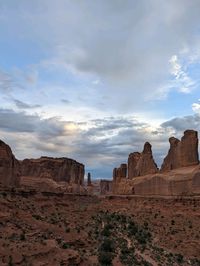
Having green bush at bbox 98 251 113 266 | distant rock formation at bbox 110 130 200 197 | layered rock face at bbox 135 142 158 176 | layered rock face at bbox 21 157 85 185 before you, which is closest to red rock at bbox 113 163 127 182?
distant rock formation at bbox 110 130 200 197

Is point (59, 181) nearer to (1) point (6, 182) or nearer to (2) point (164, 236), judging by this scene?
(1) point (6, 182)

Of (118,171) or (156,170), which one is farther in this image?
(118,171)

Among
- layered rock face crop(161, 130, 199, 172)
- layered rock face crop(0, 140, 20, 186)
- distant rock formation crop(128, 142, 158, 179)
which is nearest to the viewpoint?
layered rock face crop(0, 140, 20, 186)

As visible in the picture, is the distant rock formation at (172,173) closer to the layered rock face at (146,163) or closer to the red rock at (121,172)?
A: the layered rock face at (146,163)

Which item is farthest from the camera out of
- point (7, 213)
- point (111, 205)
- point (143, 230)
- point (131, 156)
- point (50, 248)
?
point (131, 156)

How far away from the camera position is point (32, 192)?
74.7 m

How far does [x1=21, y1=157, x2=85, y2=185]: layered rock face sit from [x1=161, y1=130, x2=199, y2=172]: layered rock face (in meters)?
56.1

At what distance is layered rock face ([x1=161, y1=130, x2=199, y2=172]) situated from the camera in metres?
82.2

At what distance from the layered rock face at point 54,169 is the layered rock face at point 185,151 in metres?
56.1

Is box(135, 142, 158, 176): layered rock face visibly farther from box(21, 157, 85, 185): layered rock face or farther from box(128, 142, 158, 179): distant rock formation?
box(21, 157, 85, 185): layered rock face

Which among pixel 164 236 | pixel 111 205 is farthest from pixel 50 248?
pixel 111 205

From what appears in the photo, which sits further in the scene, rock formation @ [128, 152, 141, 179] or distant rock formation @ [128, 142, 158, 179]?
rock formation @ [128, 152, 141, 179]

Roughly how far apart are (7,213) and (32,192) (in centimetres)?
2460

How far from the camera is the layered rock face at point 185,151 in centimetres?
8219
